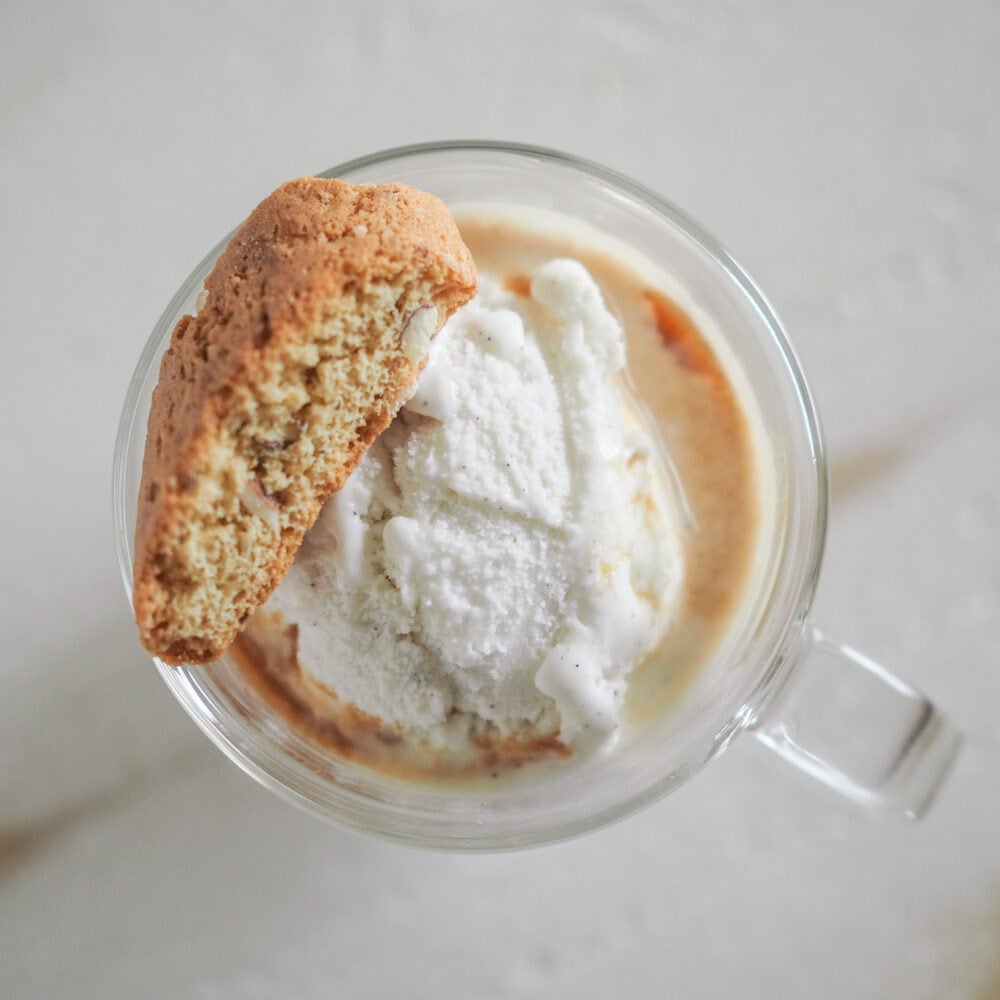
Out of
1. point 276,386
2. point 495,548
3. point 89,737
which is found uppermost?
point 276,386

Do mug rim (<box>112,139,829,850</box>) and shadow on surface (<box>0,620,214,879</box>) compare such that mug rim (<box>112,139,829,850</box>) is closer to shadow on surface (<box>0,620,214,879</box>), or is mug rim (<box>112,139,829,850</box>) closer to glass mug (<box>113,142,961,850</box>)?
glass mug (<box>113,142,961,850</box>)

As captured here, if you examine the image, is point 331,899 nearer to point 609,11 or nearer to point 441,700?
point 441,700

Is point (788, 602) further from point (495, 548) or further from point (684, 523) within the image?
point (495, 548)

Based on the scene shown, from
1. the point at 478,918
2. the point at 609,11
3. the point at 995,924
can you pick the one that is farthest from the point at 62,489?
the point at 995,924

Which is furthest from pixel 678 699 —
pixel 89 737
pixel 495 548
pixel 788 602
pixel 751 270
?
pixel 89 737

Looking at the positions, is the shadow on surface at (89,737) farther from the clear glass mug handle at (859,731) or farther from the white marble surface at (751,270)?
the clear glass mug handle at (859,731)

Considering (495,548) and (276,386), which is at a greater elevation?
(276,386)

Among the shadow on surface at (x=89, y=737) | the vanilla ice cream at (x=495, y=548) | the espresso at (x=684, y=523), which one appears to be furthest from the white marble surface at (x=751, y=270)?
the vanilla ice cream at (x=495, y=548)
